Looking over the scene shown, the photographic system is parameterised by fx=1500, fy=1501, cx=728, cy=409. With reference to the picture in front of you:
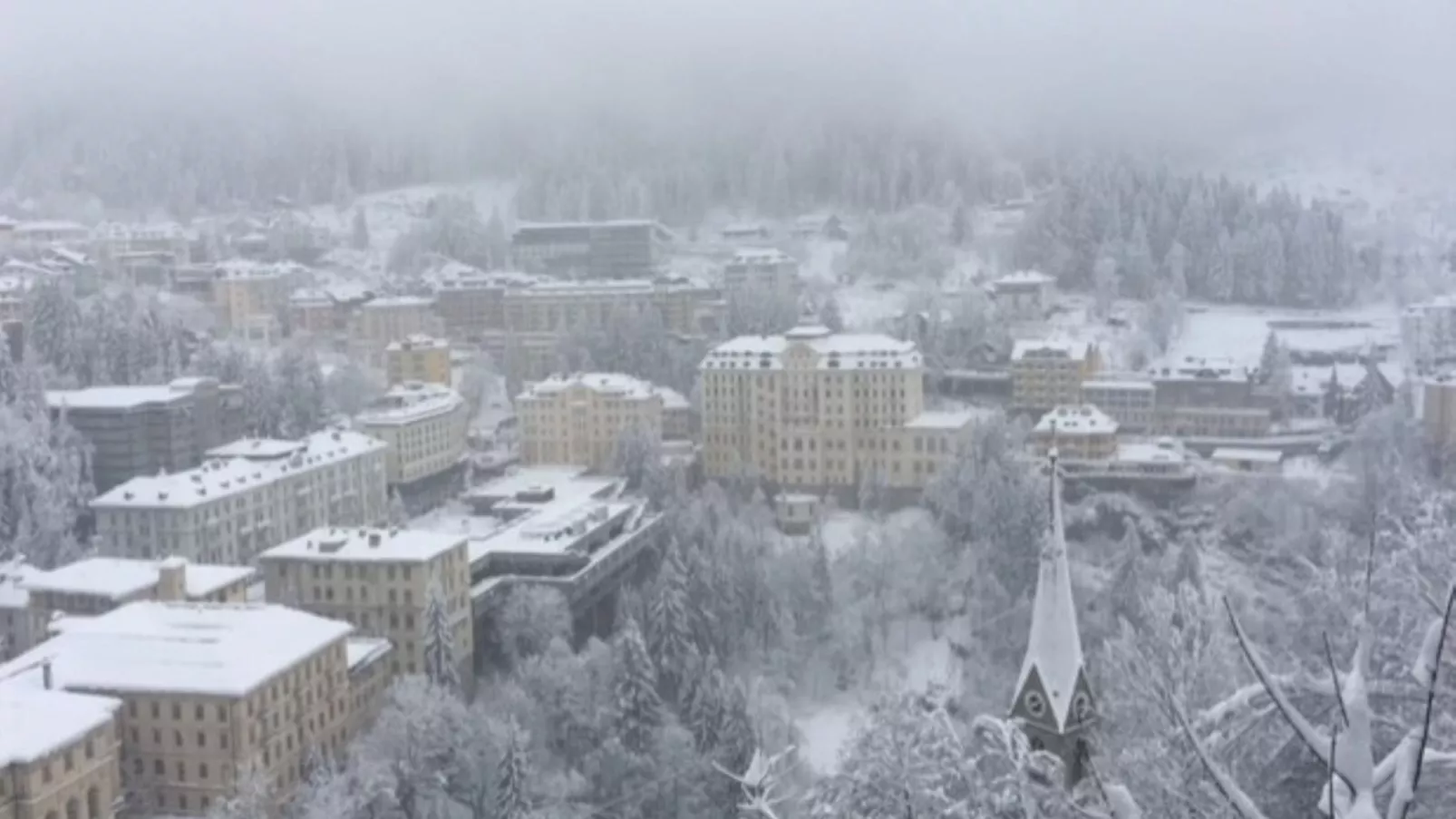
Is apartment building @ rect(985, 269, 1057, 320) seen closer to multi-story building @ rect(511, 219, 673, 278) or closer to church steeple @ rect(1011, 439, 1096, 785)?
multi-story building @ rect(511, 219, 673, 278)

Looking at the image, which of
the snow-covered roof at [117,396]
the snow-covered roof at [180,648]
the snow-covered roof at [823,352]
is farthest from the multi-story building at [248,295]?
the snow-covered roof at [180,648]

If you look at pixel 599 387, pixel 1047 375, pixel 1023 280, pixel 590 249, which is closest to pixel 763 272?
pixel 590 249

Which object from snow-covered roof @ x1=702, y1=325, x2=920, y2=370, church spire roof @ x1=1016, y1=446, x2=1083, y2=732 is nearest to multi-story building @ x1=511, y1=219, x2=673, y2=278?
snow-covered roof @ x1=702, y1=325, x2=920, y2=370

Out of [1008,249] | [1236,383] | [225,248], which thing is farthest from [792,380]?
[225,248]

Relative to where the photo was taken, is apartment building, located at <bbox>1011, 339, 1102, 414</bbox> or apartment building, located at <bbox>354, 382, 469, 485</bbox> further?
apartment building, located at <bbox>1011, 339, 1102, 414</bbox>

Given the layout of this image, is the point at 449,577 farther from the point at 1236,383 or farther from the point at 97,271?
the point at 97,271

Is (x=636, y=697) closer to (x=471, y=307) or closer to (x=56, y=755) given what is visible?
(x=56, y=755)

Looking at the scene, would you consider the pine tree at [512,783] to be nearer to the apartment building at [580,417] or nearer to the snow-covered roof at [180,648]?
the snow-covered roof at [180,648]
